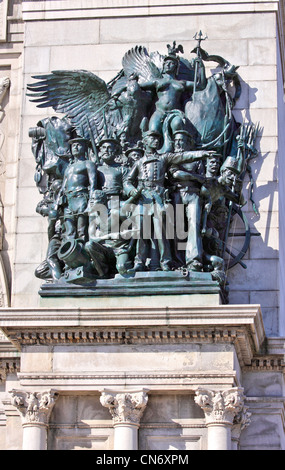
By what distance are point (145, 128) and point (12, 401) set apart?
5331 mm

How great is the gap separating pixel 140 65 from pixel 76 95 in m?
1.24

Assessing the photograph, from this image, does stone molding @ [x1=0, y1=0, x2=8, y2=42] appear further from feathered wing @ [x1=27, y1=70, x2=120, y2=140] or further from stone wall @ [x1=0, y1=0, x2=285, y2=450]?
feathered wing @ [x1=27, y1=70, x2=120, y2=140]

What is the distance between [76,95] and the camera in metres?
27.1

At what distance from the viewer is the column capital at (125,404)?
79.8 feet

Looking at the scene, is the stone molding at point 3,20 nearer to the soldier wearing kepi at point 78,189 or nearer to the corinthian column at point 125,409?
the soldier wearing kepi at point 78,189

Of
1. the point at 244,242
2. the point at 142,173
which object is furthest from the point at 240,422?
the point at 142,173

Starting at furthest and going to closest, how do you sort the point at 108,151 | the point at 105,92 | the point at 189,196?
the point at 105,92 < the point at 108,151 < the point at 189,196

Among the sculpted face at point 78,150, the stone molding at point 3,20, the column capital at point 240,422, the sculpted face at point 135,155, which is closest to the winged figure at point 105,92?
the sculpted face at point 78,150

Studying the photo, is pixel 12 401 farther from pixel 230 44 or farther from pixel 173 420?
pixel 230 44

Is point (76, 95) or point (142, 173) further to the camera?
point (76, 95)

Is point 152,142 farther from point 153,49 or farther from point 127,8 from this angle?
point 127,8

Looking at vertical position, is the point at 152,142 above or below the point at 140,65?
below

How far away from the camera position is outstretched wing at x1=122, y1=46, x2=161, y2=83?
26938 millimetres

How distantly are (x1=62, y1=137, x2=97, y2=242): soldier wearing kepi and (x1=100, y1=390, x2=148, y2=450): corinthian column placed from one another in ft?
8.95
